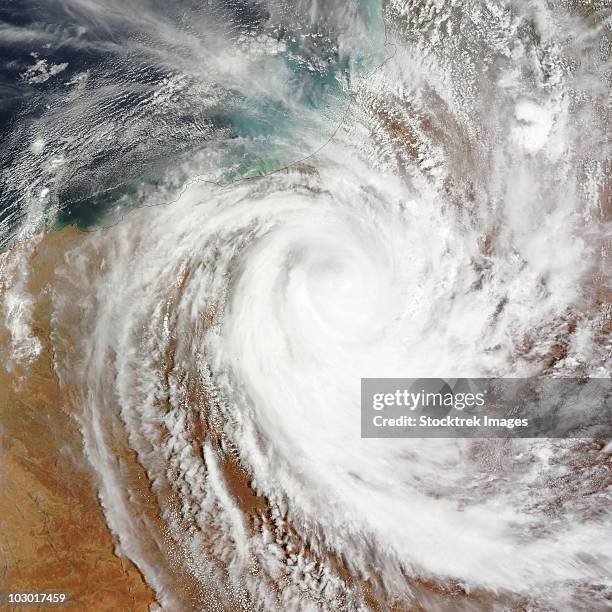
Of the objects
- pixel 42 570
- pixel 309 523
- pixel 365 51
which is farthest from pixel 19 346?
pixel 365 51

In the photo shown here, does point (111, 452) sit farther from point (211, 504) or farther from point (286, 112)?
point (286, 112)

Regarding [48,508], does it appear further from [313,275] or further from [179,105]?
[179,105]

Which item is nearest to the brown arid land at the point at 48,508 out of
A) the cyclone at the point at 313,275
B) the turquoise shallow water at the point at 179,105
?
the cyclone at the point at 313,275

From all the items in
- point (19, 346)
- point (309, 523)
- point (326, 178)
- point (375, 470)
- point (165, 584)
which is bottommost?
point (165, 584)

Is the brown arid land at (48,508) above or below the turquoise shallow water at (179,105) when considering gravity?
below

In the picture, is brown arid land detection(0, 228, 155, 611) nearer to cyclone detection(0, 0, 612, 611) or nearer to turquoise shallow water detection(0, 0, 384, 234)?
cyclone detection(0, 0, 612, 611)

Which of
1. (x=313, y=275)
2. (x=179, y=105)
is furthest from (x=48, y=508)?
(x=179, y=105)

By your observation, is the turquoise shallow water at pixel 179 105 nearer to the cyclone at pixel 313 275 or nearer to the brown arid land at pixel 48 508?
the cyclone at pixel 313 275

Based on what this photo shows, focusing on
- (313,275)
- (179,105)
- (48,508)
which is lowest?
(48,508)
